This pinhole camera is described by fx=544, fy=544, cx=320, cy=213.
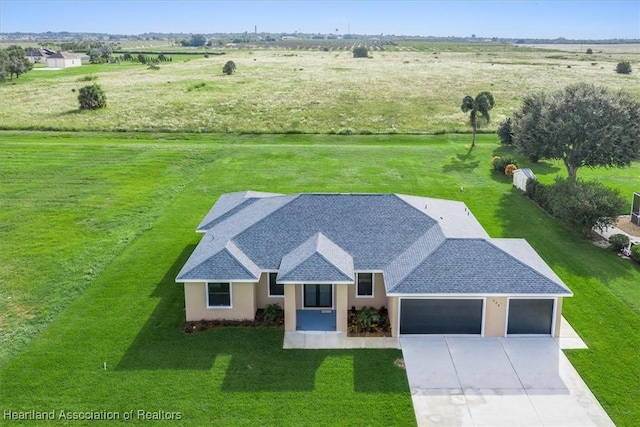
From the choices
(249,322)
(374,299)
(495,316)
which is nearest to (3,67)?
(249,322)

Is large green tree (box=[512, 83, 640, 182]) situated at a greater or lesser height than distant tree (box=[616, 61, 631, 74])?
lesser

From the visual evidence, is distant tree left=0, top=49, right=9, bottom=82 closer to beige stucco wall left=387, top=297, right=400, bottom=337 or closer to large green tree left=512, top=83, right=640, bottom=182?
large green tree left=512, top=83, right=640, bottom=182

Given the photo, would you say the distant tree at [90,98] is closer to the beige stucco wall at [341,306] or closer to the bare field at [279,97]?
the bare field at [279,97]

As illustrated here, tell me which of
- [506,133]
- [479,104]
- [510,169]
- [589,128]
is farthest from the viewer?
[479,104]

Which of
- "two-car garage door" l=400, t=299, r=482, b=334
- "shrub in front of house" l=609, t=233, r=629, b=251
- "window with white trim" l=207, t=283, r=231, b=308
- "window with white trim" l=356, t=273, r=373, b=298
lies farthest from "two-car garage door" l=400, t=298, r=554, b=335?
"shrub in front of house" l=609, t=233, r=629, b=251

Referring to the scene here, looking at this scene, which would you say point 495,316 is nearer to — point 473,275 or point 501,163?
point 473,275
